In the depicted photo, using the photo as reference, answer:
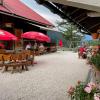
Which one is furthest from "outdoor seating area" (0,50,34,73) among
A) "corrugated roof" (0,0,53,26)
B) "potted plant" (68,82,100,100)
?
"potted plant" (68,82,100,100)

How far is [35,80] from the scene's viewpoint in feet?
41.8


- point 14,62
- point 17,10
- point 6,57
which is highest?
point 17,10

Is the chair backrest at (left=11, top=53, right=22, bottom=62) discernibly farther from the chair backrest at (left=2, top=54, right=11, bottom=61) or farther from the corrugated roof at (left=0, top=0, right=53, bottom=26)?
the corrugated roof at (left=0, top=0, right=53, bottom=26)

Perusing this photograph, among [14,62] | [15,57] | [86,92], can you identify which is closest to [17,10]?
[15,57]

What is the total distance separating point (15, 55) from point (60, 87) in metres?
5.85

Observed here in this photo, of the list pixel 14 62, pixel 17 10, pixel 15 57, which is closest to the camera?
pixel 14 62

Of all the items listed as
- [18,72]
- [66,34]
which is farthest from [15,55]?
[66,34]

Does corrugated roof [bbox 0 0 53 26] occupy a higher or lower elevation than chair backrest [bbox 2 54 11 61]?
higher

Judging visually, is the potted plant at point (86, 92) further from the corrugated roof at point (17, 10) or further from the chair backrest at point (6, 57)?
the corrugated roof at point (17, 10)

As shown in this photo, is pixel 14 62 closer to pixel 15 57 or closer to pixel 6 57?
pixel 15 57

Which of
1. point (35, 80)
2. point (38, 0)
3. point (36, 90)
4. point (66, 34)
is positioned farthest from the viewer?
point (66, 34)

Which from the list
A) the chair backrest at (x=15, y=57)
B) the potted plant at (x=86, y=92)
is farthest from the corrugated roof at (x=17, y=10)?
the potted plant at (x=86, y=92)

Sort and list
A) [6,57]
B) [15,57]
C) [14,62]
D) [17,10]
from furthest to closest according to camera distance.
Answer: [17,10] → [6,57] → [15,57] → [14,62]

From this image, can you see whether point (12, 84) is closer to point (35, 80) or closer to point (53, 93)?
point (35, 80)
